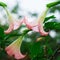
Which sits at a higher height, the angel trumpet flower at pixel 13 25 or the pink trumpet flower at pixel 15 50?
the angel trumpet flower at pixel 13 25

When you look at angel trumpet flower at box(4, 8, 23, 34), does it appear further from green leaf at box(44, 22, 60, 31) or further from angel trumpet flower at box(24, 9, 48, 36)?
green leaf at box(44, 22, 60, 31)

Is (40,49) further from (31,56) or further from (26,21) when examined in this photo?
(26,21)

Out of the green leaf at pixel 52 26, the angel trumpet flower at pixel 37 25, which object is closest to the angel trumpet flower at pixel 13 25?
the angel trumpet flower at pixel 37 25

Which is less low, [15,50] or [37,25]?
[37,25]

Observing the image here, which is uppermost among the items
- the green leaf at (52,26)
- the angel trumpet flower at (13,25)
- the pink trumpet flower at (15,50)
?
the angel trumpet flower at (13,25)

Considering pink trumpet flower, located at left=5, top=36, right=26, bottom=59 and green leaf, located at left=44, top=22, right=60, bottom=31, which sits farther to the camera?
green leaf, located at left=44, top=22, right=60, bottom=31

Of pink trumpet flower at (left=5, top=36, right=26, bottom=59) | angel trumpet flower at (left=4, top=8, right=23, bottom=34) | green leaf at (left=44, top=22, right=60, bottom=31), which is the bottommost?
pink trumpet flower at (left=5, top=36, right=26, bottom=59)

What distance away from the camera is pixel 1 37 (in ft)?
4.89

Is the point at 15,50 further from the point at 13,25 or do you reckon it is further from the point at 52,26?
the point at 52,26

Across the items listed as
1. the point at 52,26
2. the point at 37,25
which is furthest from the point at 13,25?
the point at 52,26

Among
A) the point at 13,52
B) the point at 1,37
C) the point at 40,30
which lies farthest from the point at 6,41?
the point at 40,30

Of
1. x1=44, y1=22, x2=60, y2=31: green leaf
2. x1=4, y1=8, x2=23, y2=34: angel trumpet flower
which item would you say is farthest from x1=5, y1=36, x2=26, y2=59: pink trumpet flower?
x1=44, y1=22, x2=60, y2=31: green leaf

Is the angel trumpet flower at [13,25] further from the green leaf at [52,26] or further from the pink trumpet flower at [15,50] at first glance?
the green leaf at [52,26]

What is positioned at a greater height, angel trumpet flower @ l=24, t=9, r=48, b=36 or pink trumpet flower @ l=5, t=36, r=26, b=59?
Answer: angel trumpet flower @ l=24, t=9, r=48, b=36
